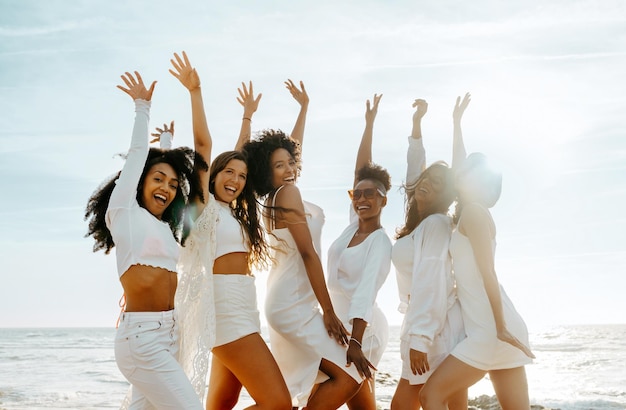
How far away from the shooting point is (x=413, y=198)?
5.78 metres

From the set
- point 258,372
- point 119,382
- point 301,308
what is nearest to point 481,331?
point 301,308

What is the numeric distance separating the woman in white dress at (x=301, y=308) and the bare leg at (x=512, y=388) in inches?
44.7

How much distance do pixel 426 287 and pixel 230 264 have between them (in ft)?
5.13

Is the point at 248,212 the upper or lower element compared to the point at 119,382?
upper

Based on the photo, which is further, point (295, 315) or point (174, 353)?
point (295, 315)

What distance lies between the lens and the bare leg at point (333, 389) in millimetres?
5234

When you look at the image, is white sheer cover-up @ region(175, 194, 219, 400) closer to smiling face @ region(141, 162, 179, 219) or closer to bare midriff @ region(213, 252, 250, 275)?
bare midriff @ region(213, 252, 250, 275)

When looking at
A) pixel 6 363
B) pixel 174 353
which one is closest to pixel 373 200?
A: pixel 174 353

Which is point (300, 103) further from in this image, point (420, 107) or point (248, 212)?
point (248, 212)

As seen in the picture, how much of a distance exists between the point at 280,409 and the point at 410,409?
114 cm

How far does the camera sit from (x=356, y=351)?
17.0ft

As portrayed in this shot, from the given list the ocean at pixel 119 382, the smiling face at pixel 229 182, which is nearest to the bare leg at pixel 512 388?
the smiling face at pixel 229 182

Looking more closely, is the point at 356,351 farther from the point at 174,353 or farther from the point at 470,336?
the point at 174,353

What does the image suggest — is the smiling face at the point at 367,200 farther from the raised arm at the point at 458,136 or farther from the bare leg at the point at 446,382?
the bare leg at the point at 446,382
